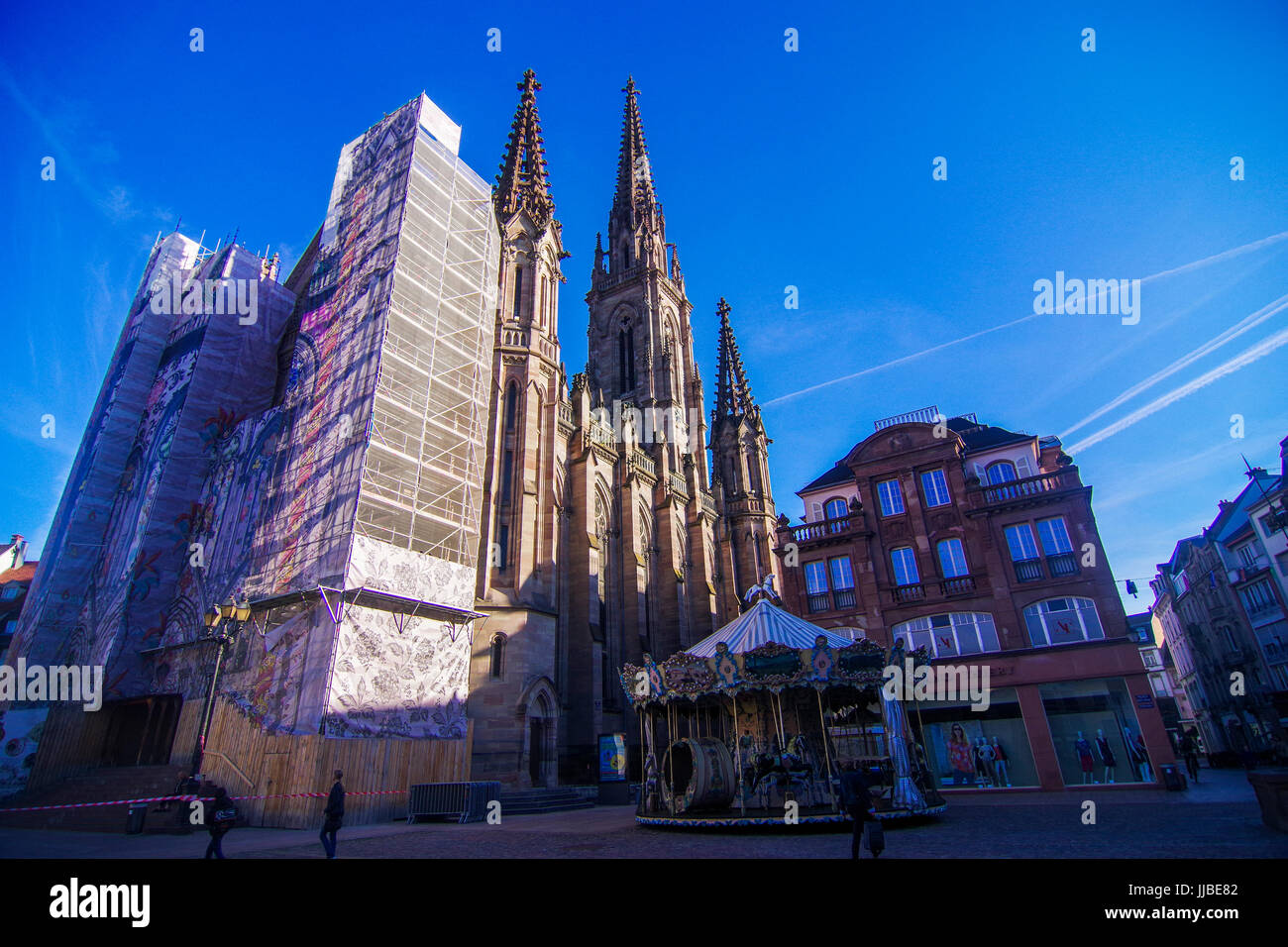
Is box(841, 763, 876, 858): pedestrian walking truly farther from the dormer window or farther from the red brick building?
the dormer window

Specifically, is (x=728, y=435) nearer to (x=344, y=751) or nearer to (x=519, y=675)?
(x=519, y=675)

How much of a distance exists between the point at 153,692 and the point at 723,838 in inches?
884

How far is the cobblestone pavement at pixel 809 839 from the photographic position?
8438mm

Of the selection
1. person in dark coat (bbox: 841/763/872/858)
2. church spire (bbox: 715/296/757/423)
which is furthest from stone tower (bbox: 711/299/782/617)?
person in dark coat (bbox: 841/763/872/858)

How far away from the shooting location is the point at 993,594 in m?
23.6

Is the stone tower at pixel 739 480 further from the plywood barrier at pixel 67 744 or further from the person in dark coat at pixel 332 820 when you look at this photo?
the person in dark coat at pixel 332 820

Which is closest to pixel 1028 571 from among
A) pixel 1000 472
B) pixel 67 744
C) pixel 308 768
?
pixel 1000 472

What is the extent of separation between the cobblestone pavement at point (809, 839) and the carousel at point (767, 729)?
627 mm

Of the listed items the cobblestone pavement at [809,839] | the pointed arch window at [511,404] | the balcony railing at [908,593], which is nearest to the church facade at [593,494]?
the pointed arch window at [511,404]

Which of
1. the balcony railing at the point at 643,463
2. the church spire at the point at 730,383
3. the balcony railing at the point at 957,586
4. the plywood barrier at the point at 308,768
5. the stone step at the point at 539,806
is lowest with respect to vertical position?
the stone step at the point at 539,806

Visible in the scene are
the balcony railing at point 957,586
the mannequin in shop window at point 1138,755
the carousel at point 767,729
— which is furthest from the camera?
the balcony railing at point 957,586
